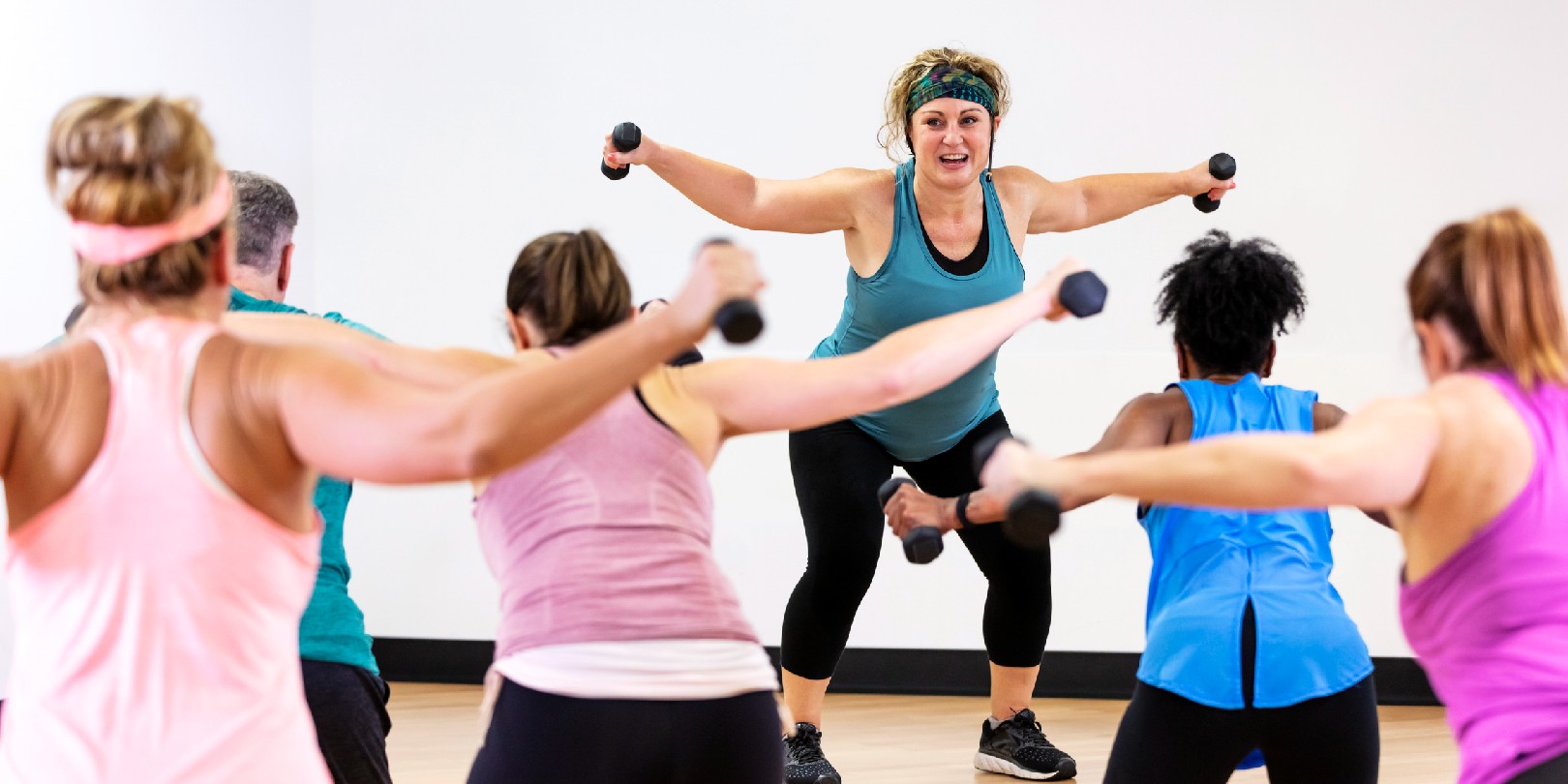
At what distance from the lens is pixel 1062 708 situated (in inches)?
193

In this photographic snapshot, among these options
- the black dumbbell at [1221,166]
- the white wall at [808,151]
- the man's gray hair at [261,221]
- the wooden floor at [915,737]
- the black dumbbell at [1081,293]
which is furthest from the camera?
the white wall at [808,151]

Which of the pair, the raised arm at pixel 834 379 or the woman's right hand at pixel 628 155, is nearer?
the raised arm at pixel 834 379

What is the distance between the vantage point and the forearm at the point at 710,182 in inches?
130

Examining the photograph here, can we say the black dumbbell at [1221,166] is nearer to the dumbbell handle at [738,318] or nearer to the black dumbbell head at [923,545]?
the black dumbbell head at [923,545]

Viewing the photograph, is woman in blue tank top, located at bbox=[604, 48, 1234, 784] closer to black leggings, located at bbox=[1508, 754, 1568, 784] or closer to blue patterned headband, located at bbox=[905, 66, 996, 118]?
blue patterned headband, located at bbox=[905, 66, 996, 118]

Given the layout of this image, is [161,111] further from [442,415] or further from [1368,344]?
[1368,344]

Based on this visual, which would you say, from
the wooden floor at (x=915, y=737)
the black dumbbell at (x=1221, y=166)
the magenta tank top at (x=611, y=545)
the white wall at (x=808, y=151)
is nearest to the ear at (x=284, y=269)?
the magenta tank top at (x=611, y=545)

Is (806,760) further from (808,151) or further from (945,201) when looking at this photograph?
(808,151)

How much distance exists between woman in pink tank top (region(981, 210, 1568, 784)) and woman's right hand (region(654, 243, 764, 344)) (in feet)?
1.40

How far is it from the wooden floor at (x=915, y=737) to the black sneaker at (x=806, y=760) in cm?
22

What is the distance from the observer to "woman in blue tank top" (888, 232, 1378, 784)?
2135 mm

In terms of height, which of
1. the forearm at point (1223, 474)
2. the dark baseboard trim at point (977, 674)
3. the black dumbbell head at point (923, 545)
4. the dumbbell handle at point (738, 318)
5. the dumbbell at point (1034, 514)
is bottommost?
the dark baseboard trim at point (977, 674)

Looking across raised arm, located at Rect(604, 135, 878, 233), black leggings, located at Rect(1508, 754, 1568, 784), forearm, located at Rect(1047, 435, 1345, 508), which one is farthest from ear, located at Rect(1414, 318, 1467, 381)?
raised arm, located at Rect(604, 135, 878, 233)

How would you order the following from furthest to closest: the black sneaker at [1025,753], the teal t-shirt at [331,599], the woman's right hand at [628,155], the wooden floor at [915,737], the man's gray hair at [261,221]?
the wooden floor at [915,737], the black sneaker at [1025,753], the woman's right hand at [628,155], the man's gray hair at [261,221], the teal t-shirt at [331,599]
